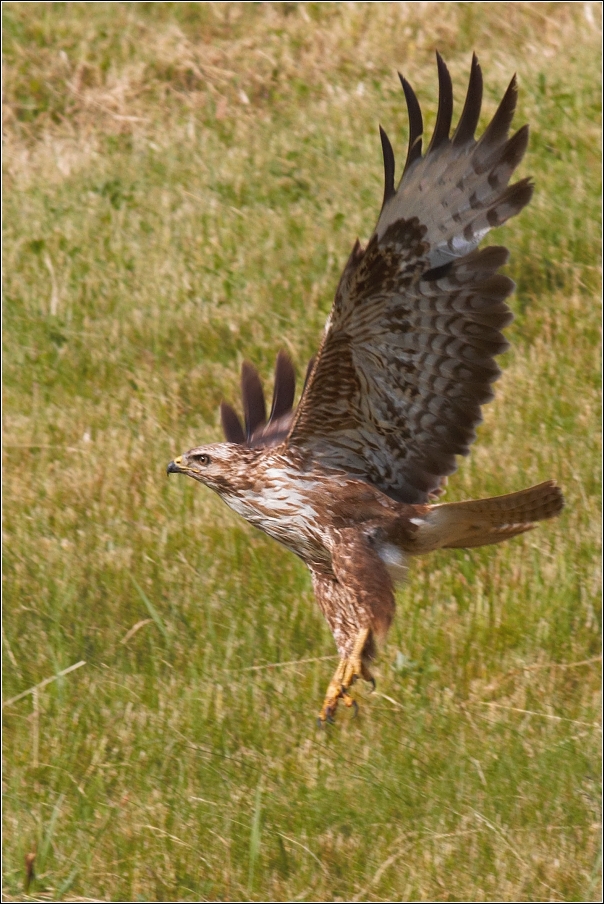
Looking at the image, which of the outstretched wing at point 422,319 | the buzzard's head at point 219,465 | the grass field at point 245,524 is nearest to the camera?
the outstretched wing at point 422,319

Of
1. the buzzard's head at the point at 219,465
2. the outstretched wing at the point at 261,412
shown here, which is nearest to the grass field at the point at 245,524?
the outstretched wing at the point at 261,412

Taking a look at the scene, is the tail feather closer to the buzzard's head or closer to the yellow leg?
the yellow leg

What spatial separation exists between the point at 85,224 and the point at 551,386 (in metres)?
4.52

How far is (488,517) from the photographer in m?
5.26

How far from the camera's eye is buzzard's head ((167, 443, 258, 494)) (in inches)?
217

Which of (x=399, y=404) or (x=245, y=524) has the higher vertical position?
(x=399, y=404)

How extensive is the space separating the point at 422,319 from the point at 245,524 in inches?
98.8

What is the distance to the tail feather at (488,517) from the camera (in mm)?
5145

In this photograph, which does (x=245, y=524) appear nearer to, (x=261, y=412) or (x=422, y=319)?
(x=261, y=412)

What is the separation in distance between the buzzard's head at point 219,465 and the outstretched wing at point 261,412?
884 millimetres

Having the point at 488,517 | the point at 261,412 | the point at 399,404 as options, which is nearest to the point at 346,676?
the point at 488,517

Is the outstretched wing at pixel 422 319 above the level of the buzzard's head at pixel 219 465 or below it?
above

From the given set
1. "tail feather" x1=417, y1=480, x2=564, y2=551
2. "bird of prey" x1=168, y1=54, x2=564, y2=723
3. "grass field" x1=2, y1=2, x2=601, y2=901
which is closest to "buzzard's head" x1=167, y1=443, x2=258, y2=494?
"bird of prey" x1=168, y1=54, x2=564, y2=723

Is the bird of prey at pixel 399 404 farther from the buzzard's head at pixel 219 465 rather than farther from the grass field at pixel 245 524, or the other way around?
the grass field at pixel 245 524
